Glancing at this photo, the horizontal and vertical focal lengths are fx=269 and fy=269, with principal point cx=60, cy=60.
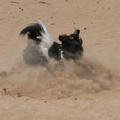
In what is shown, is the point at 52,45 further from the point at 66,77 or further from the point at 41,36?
the point at 66,77

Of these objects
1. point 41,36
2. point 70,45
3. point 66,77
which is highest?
point 41,36

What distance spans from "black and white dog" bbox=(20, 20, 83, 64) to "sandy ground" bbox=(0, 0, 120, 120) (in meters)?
0.20

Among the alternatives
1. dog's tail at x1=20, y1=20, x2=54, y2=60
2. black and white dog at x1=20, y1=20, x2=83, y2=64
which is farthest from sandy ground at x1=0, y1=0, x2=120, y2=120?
dog's tail at x1=20, y1=20, x2=54, y2=60

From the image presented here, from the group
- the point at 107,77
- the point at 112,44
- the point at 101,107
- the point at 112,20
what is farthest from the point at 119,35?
the point at 101,107

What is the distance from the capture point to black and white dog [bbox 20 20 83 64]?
18.7ft

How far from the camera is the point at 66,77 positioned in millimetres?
5660

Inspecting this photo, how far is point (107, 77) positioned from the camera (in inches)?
231

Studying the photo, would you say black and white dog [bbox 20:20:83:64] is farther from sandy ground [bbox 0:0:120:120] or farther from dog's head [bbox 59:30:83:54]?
sandy ground [bbox 0:0:120:120]

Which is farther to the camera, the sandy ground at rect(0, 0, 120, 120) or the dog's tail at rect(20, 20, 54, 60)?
the dog's tail at rect(20, 20, 54, 60)

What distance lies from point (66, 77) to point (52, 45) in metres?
0.74

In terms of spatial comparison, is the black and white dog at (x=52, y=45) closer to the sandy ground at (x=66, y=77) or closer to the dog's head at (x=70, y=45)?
the dog's head at (x=70, y=45)

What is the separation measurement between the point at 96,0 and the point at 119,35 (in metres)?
3.70

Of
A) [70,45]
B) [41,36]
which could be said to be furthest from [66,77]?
[41,36]

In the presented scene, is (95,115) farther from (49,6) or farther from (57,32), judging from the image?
(49,6)
